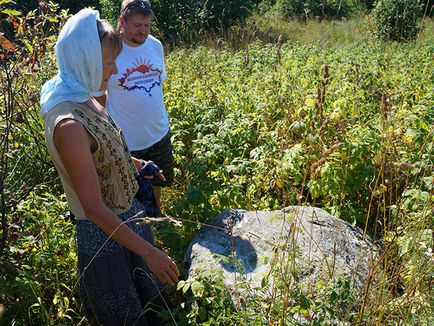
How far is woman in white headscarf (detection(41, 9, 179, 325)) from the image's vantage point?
197 cm

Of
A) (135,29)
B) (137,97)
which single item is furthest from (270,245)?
(135,29)

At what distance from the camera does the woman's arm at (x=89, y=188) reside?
1.95 meters

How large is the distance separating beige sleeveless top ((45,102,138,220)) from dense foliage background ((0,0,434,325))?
1.55ft

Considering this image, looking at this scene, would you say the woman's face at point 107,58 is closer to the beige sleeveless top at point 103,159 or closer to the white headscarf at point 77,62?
the white headscarf at point 77,62

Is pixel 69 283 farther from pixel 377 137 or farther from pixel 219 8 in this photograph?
pixel 219 8

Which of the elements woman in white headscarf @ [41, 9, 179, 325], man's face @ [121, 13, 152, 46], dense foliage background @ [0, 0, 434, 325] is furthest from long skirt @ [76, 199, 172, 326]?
man's face @ [121, 13, 152, 46]

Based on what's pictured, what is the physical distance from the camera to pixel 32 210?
3100 millimetres

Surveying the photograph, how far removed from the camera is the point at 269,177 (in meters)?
3.67

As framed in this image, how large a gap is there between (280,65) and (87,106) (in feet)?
14.6

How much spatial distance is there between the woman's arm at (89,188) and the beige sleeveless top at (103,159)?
0.05m

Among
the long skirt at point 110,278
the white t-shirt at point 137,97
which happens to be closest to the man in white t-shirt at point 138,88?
the white t-shirt at point 137,97

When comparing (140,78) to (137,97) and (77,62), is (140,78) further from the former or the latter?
(77,62)

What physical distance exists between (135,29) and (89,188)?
73.3 inches

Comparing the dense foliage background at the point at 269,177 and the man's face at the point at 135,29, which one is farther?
the man's face at the point at 135,29
